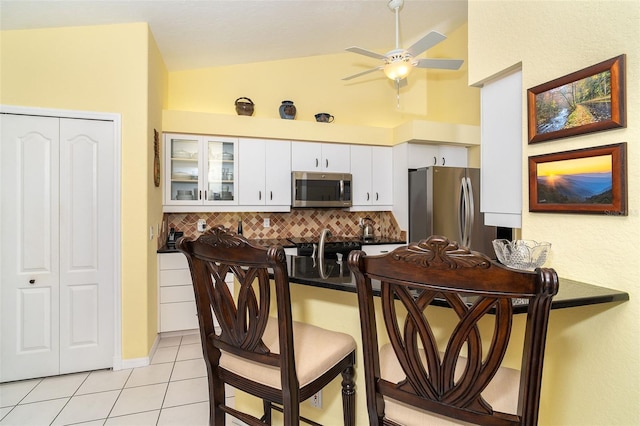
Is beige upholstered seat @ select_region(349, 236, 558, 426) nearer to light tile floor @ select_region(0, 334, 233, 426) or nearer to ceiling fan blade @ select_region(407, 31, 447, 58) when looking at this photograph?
light tile floor @ select_region(0, 334, 233, 426)

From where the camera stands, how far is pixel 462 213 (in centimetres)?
379

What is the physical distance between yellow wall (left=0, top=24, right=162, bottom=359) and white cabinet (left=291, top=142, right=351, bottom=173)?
1.69 meters

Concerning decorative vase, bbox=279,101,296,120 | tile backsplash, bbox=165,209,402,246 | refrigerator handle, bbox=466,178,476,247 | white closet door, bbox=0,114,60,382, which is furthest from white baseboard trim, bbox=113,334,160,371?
refrigerator handle, bbox=466,178,476,247

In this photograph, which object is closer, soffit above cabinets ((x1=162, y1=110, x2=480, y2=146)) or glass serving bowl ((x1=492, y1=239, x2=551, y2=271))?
glass serving bowl ((x1=492, y1=239, x2=551, y2=271))

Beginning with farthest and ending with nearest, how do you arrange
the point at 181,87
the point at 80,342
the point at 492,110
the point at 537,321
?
the point at 181,87 < the point at 80,342 < the point at 492,110 < the point at 537,321

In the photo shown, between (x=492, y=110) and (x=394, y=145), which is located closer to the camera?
(x=492, y=110)

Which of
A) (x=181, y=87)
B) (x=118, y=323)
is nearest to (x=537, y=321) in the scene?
(x=118, y=323)

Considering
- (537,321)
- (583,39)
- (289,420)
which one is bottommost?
(289,420)

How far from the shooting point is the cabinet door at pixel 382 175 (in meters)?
4.33

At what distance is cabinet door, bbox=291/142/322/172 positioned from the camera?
13.1 ft

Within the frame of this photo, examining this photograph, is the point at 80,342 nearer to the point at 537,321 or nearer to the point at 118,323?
the point at 118,323

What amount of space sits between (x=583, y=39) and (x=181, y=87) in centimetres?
383

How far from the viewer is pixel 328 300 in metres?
1.62

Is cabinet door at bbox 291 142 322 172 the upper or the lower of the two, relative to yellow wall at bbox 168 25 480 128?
lower
